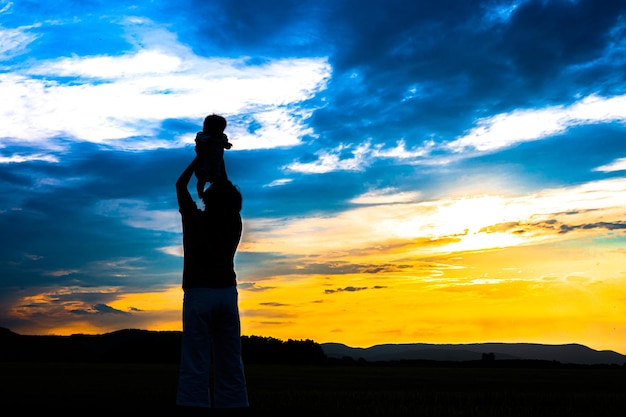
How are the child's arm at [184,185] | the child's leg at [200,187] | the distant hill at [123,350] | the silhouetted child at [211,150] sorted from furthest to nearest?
the distant hill at [123,350] → the child's leg at [200,187] → the silhouetted child at [211,150] → the child's arm at [184,185]

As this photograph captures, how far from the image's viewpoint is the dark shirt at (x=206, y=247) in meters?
5.95

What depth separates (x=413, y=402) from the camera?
12.2 metres

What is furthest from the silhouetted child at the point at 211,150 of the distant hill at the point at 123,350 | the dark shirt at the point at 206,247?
the distant hill at the point at 123,350

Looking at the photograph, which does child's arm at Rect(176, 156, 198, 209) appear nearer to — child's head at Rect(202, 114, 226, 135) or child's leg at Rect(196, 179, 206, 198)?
child's leg at Rect(196, 179, 206, 198)

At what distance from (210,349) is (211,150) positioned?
193 cm

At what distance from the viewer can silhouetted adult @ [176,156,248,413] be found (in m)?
5.86

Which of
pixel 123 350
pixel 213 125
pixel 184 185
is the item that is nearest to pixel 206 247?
pixel 184 185

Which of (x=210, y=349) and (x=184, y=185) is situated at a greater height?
(x=184, y=185)

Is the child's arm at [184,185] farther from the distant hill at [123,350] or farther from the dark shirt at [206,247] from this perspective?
the distant hill at [123,350]

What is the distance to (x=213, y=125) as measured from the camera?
6.38 m

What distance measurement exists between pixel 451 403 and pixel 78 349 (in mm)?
49785

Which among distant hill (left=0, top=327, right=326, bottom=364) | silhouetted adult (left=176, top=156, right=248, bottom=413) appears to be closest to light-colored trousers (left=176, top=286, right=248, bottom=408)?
silhouetted adult (left=176, top=156, right=248, bottom=413)

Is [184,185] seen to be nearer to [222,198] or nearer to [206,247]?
[222,198]

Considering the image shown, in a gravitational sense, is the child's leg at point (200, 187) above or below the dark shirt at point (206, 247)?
above
